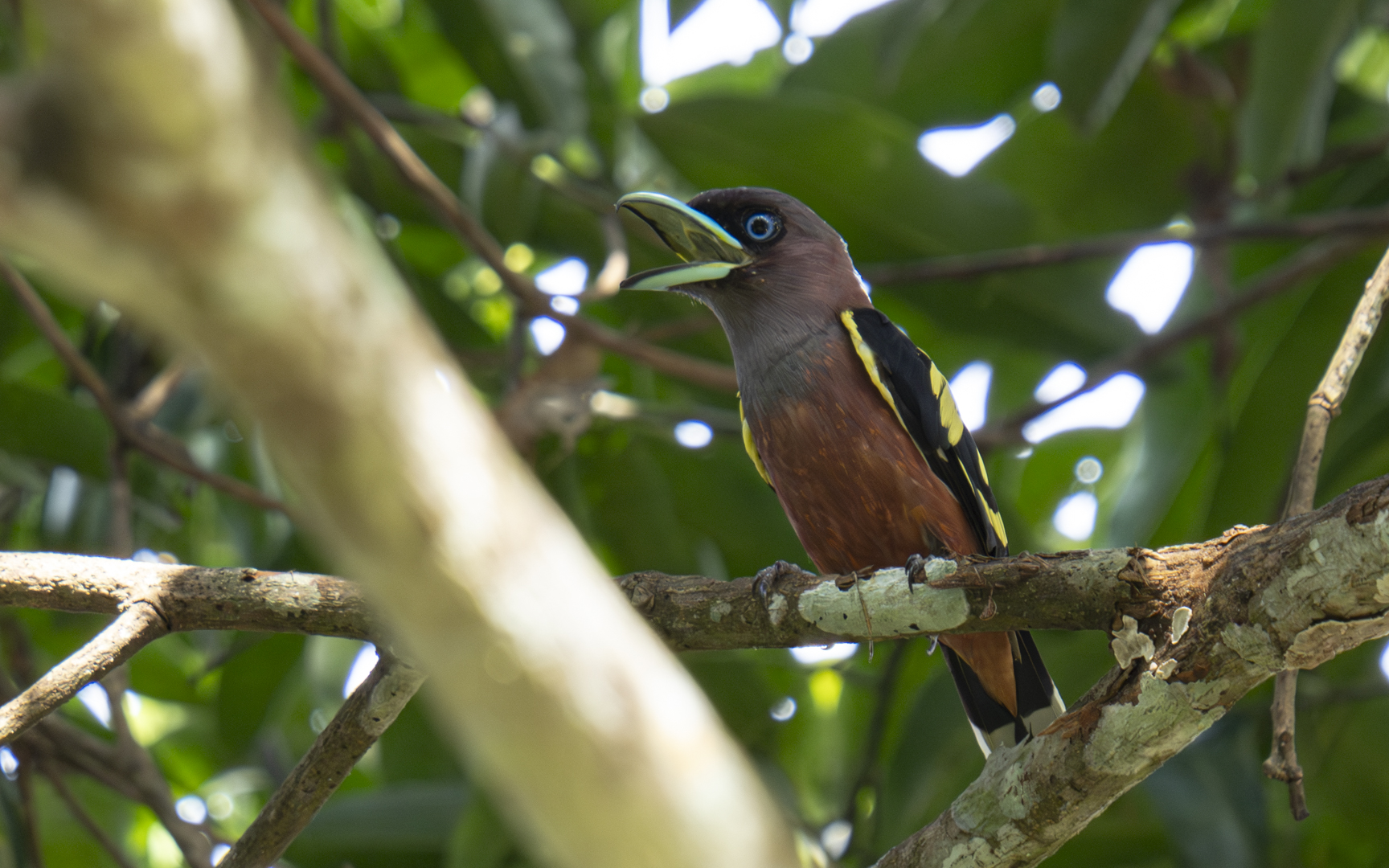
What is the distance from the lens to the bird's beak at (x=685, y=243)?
10.8 ft

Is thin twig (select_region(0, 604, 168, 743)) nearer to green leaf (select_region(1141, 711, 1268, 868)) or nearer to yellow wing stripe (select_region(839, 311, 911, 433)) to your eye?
yellow wing stripe (select_region(839, 311, 911, 433))

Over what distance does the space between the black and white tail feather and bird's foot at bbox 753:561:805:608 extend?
35.0 inches

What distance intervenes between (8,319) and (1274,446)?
5138 mm

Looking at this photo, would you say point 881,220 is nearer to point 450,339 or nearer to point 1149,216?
point 1149,216

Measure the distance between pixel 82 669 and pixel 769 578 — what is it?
4.19ft

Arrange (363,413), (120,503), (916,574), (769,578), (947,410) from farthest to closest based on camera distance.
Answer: (120,503)
(947,410)
(769,578)
(916,574)
(363,413)

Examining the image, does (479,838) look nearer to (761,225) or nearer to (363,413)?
(761,225)

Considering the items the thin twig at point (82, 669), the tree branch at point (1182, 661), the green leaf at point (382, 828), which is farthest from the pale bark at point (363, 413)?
the green leaf at point (382, 828)

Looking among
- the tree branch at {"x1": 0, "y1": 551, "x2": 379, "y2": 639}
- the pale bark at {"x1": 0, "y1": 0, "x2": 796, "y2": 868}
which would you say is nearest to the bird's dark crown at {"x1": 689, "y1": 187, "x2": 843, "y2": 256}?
the tree branch at {"x1": 0, "y1": 551, "x2": 379, "y2": 639}

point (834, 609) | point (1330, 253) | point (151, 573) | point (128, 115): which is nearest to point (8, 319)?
point (151, 573)

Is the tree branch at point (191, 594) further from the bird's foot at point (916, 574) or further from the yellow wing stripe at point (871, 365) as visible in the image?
the yellow wing stripe at point (871, 365)

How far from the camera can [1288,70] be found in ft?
13.9

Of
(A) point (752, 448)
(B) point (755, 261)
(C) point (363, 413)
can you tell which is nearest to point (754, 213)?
(B) point (755, 261)

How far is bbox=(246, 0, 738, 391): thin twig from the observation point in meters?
3.60
